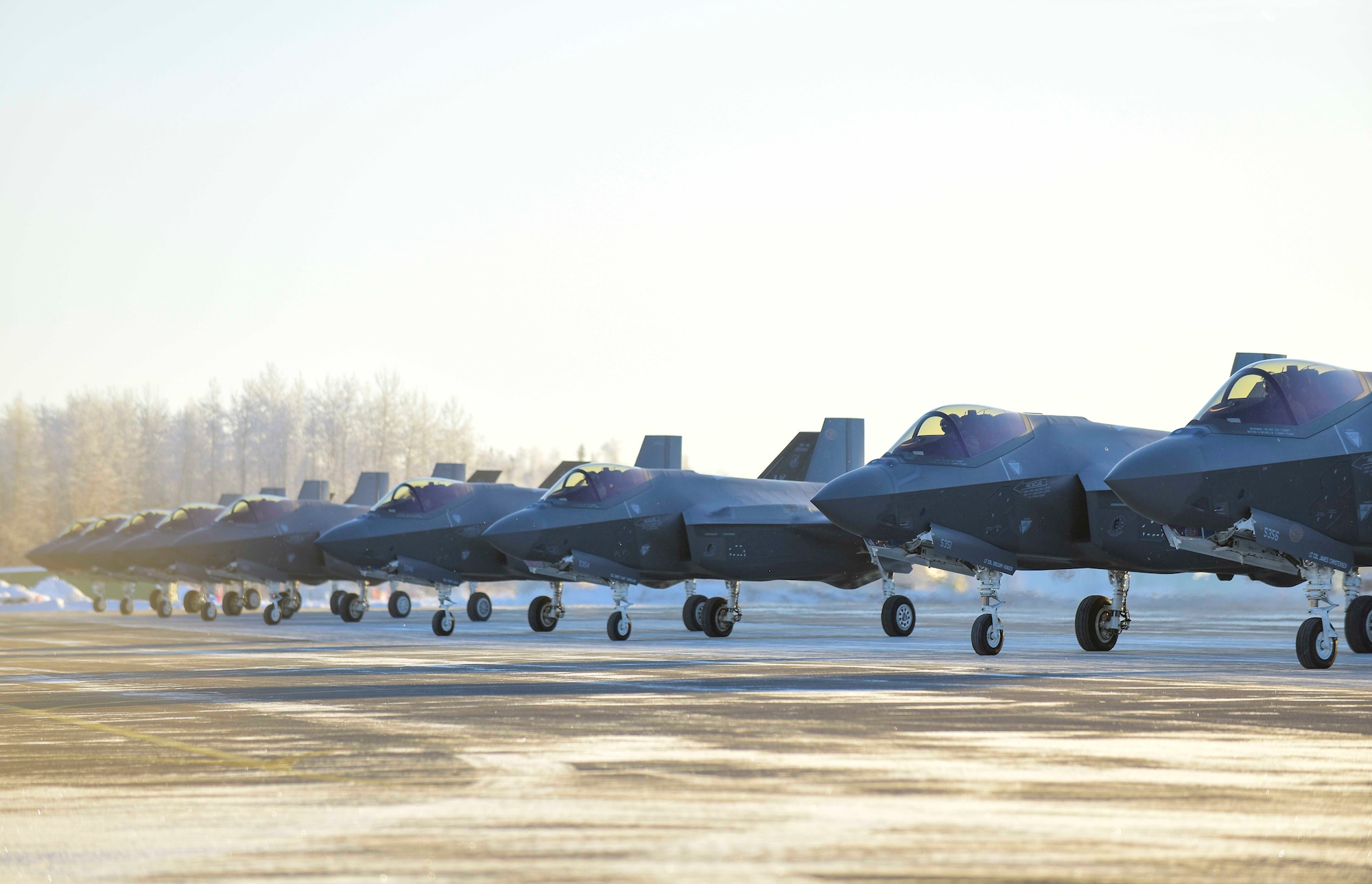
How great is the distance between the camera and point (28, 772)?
9.23 meters

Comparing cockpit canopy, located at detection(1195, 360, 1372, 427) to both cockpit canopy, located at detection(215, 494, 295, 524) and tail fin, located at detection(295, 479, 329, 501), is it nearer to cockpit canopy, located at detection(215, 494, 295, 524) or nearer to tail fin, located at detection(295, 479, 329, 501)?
cockpit canopy, located at detection(215, 494, 295, 524)

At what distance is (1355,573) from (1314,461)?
174 cm

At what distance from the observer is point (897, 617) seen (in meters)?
26.5

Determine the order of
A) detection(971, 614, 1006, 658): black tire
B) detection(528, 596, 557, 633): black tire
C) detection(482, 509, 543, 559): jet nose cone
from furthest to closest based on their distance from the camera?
detection(528, 596, 557, 633): black tire
detection(482, 509, 543, 559): jet nose cone
detection(971, 614, 1006, 658): black tire

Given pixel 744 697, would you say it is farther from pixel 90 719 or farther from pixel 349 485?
pixel 349 485

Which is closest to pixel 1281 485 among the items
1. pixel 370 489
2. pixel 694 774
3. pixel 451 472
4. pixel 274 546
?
pixel 694 774

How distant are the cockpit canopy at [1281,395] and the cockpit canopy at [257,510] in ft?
88.1

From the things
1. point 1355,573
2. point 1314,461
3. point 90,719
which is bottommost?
point 90,719

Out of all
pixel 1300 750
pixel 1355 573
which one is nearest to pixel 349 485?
pixel 1355 573

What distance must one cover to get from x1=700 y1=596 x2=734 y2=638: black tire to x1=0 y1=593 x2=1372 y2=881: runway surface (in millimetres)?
9395

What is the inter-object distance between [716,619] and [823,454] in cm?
701

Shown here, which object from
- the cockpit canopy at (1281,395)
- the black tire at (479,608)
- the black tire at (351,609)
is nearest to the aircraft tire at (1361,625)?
the cockpit canopy at (1281,395)

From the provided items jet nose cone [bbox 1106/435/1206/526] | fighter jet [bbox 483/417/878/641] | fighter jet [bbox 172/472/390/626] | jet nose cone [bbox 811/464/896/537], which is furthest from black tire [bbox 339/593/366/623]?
jet nose cone [bbox 1106/435/1206/526]

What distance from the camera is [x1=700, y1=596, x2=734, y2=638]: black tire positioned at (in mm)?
28266
